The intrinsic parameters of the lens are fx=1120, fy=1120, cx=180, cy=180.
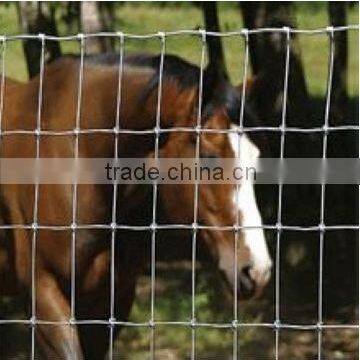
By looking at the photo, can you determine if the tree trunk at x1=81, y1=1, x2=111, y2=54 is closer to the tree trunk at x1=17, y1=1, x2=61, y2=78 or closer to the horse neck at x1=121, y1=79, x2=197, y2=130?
the tree trunk at x1=17, y1=1, x2=61, y2=78

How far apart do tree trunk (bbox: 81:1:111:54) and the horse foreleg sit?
176 cm

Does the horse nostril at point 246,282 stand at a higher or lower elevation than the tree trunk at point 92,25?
lower

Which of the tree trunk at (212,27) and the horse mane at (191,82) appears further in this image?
the tree trunk at (212,27)

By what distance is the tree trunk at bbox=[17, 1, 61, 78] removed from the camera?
17.1 ft

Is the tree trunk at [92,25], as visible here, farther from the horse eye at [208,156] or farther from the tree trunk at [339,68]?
the horse eye at [208,156]

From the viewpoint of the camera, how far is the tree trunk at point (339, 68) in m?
5.26

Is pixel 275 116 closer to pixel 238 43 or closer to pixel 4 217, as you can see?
pixel 238 43

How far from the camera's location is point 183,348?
16.0ft

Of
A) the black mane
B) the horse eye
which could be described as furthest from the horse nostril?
the black mane

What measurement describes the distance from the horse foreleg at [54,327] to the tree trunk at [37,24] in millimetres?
1815

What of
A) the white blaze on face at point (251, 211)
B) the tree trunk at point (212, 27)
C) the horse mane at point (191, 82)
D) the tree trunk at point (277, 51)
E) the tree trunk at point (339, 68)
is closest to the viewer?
the white blaze on face at point (251, 211)

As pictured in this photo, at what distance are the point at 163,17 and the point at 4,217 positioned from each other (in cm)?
214

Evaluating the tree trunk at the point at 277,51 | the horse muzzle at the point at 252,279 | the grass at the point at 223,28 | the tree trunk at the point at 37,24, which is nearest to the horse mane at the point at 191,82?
the horse muzzle at the point at 252,279

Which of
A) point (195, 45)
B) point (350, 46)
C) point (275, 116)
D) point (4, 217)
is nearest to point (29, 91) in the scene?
point (4, 217)
